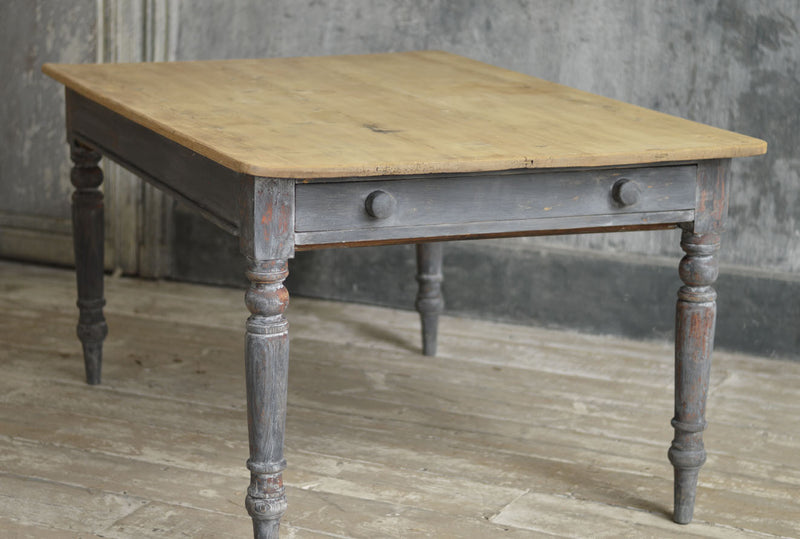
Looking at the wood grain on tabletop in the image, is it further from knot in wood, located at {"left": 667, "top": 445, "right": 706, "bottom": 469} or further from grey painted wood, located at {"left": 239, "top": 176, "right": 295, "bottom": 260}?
knot in wood, located at {"left": 667, "top": 445, "right": 706, "bottom": 469}

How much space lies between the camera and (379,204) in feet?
6.90

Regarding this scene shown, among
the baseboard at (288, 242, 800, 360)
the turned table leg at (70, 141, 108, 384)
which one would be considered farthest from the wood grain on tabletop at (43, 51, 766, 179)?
the baseboard at (288, 242, 800, 360)

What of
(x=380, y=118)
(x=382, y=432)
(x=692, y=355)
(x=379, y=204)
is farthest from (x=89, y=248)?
(x=692, y=355)

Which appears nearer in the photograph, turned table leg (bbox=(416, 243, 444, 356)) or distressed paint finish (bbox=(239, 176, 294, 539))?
distressed paint finish (bbox=(239, 176, 294, 539))

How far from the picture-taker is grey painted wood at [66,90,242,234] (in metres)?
2.21

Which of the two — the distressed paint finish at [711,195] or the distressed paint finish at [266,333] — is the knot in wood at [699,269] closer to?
the distressed paint finish at [711,195]

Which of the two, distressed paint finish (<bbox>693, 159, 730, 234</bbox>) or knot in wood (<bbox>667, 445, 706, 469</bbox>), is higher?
distressed paint finish (<bbox>693, 159, 730, 234</bbox>)

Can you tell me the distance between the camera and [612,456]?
2904mm

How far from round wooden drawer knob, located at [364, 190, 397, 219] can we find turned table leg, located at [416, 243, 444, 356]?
4.94 ft

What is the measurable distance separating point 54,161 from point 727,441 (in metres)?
2.84

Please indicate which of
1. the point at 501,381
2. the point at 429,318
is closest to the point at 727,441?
the point at 501,381

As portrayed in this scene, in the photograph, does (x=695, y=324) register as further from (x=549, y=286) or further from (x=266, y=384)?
(x=549, y=286)

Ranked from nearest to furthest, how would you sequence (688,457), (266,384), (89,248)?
(266,384) < (688,457) < (89,248)

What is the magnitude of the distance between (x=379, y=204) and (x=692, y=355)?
784 millimetres
